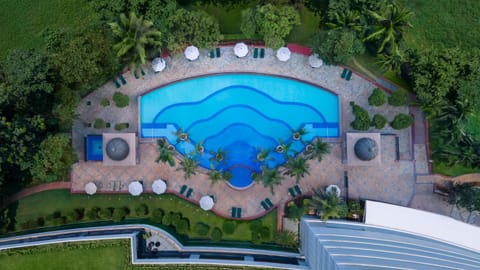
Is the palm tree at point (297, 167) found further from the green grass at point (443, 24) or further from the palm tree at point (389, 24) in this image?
the green grass at point (443, 24)

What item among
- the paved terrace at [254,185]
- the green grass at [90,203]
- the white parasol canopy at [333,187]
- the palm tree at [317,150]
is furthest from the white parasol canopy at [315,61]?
the green grass at [90,203]

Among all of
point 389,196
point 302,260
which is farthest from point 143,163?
point 389,196

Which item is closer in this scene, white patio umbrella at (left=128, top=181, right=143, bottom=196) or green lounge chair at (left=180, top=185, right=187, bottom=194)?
white patio umbrella at (left=128, top=181, right=143, bottom=196)

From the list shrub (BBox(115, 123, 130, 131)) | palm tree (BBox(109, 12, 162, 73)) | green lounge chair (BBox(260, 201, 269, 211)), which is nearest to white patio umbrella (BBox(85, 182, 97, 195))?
shrub (BBox(115, 123, 130, 131))

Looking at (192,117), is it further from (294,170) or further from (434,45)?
(434,45)

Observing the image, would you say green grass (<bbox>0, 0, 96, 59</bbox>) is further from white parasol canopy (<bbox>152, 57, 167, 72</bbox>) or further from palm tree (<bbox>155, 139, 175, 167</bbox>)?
palm tree (<bbox>155, 139, 175, 167</bbox>)

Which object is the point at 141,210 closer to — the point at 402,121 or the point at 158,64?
the point at 158,64
